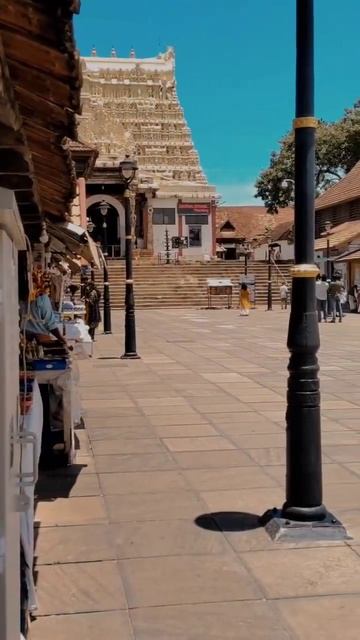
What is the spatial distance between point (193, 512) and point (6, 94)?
3760 millimetres

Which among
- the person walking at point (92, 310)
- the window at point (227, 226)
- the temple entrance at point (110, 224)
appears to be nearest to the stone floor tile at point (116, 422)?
the person walking at point (92, 310)

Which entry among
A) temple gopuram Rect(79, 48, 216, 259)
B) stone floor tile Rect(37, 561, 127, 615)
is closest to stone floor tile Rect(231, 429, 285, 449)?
stone floor tile Rect(37, 561, 127, 615)

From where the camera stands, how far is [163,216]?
63.0 metres

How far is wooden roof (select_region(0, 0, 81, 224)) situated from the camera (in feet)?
8.68

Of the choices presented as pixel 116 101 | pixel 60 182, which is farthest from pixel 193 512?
pixel 116 101

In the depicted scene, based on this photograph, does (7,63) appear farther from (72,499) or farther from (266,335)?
(266,335)

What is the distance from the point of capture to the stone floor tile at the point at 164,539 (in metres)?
5.02

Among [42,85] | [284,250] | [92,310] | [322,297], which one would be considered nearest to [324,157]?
[284,250]

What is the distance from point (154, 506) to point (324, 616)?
208 centimetres

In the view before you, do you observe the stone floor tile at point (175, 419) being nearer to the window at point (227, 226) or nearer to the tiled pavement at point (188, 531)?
the tiled pavement at point (188, 531)

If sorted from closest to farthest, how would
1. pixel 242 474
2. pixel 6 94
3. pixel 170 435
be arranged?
pixel 6 94 → pixel 242 474 → pixel 170 435

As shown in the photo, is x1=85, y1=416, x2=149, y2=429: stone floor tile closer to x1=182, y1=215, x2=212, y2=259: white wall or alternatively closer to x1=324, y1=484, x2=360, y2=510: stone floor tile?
x1=324, y1=484, x2=360, y2=510: stone floor tile

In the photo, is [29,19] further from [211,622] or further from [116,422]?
[116,422]

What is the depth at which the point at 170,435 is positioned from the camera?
8523 mm
